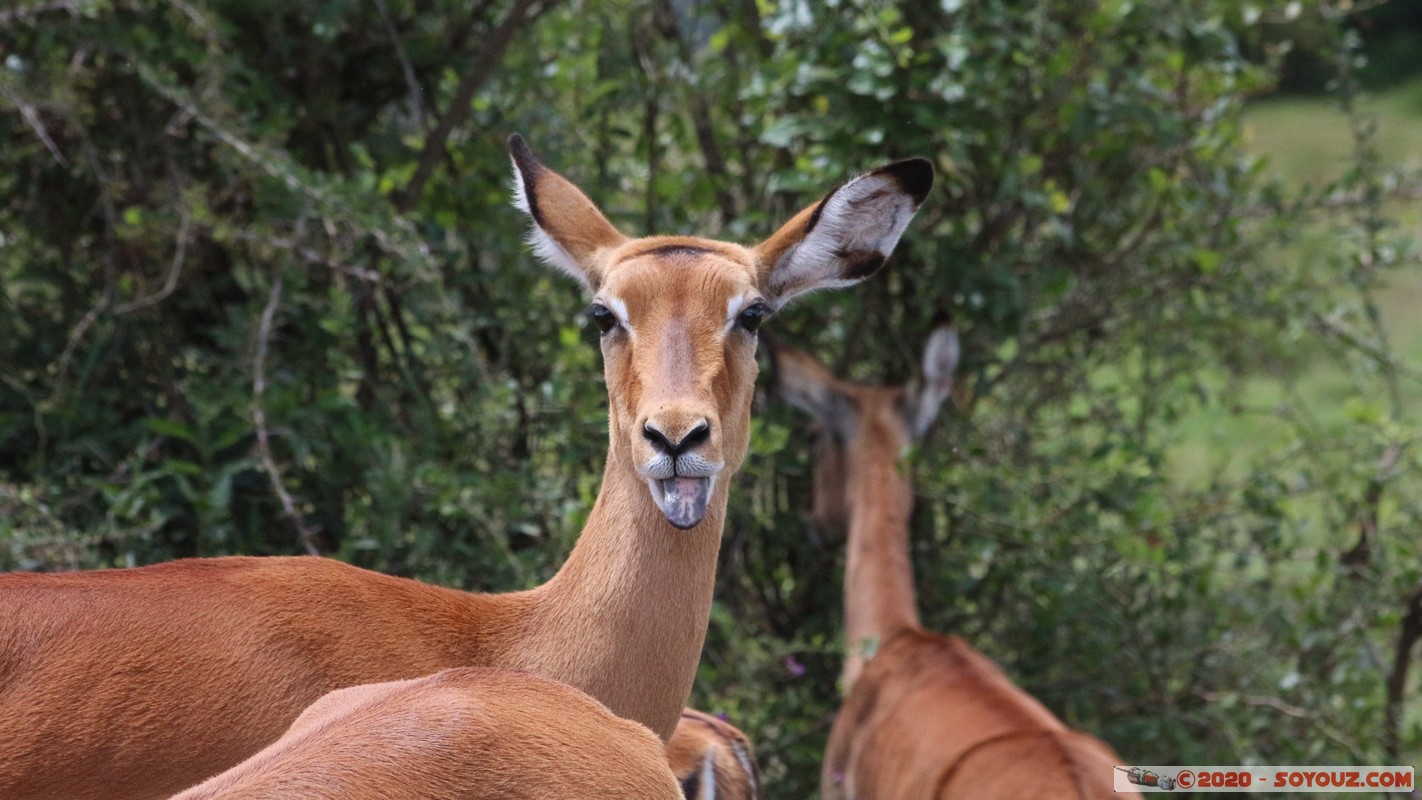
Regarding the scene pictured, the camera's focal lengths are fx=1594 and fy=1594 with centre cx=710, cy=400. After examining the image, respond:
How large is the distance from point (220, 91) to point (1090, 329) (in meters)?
3.30

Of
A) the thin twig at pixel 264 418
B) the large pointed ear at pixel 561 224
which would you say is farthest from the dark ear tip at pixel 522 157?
the thin twig at pixel 264 418

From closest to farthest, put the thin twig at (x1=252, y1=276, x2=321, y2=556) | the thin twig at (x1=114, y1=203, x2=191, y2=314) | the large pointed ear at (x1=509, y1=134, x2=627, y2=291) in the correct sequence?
the large pointed ear at (x1=509, y1=134, x2=627, y2=291), the thin twig at (x1=252, y1=276, x2=321, y2=556), the thin twig at (x1=114, y1=203, x2=191, y2=314)

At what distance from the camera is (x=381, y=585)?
10.3 ft

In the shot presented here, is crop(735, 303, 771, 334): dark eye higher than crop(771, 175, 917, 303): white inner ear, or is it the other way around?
crop(771, 175, 917, 303): white inner ear

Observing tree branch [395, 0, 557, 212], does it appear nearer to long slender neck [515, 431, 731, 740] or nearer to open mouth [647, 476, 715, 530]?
long slender neck [515, 431, 731, 740]

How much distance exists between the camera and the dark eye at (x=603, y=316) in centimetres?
330

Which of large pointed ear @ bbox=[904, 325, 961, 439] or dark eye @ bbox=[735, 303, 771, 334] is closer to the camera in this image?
dark eye @ bbox=[735, 303, 771, 334]

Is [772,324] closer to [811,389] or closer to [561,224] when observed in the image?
[811,389]

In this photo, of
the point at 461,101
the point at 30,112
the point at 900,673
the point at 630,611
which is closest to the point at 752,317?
the point at 630,611

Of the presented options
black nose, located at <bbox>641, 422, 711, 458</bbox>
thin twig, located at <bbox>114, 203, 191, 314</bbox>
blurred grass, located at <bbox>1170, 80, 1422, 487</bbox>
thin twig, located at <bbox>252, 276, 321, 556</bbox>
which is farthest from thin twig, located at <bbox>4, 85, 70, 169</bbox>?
blurred grass, located at <bbox>1170, 80, 1422, 487</bbox>

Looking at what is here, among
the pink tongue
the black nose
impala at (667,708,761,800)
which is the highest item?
the black nose

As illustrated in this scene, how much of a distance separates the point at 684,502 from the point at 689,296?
48 cm

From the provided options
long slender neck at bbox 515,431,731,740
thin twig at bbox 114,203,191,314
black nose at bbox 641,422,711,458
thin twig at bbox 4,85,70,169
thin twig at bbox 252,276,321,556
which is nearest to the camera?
black nose at bbox 641,422,711,458

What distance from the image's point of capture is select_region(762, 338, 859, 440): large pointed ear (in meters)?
5.30
